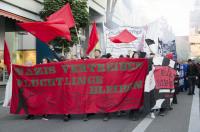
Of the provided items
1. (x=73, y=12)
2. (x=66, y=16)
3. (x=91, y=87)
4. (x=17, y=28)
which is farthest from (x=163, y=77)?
(x=17, y=28)

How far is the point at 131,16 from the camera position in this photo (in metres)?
44.4

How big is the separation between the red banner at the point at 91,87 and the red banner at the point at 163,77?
2.16 feet

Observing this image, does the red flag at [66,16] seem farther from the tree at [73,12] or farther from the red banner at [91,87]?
the tree at [73,12]

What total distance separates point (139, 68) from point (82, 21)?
10.7 meters

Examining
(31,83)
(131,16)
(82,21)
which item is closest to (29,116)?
(31,83)

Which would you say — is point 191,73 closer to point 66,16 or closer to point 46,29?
point 66,16

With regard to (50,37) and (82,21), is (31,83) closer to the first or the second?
(50,37)

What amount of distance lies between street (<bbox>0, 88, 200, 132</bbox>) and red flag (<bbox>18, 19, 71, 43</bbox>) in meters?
2.10

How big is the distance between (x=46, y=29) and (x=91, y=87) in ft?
6.74

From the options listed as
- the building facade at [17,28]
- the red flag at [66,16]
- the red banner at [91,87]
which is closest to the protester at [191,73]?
the building facade at [17,28]

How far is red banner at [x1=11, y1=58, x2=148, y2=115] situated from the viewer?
33.8ft

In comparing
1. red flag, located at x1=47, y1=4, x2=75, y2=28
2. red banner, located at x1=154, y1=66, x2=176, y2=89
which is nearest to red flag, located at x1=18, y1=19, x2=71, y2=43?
red flag, located at x1=47, y1=4, x2=75, y2=28

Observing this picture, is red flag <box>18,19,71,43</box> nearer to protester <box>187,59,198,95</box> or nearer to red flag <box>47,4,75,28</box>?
red flag <box>47,4,75,28</box>

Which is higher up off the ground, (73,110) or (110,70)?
(110,70)
